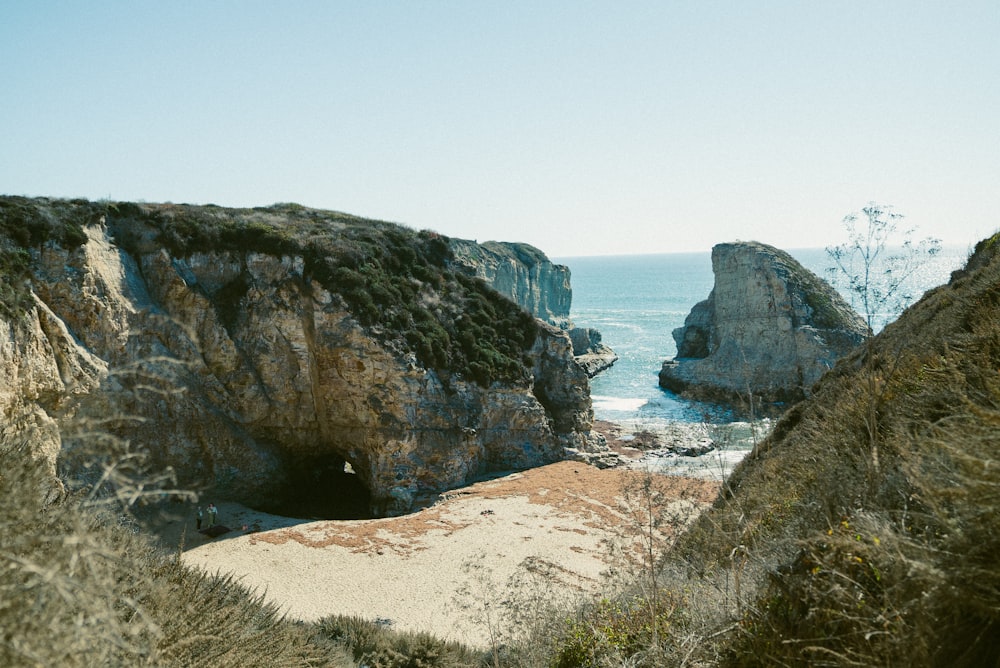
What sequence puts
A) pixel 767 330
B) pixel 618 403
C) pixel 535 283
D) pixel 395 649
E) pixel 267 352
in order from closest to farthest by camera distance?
pixel 395 649 < pixel 267 352 < pixel 767 330 < pixel 618 403 < pixel 535 283

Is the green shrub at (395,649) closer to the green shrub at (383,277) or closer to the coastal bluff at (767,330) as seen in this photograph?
the green shrub at (383,277)

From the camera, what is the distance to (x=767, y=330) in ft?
153

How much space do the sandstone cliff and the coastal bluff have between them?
883 inches

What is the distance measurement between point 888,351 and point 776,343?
3639 cm

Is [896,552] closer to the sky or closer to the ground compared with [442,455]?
closer to the sky

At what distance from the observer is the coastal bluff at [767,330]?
4369cm

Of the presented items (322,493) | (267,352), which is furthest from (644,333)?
(267,352)

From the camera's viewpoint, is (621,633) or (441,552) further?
(441,552)

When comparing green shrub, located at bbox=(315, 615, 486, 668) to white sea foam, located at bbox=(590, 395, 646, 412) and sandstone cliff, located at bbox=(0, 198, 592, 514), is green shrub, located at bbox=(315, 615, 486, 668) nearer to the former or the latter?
sandstone cliff, located at bbox=(0, 198, 592, 514)

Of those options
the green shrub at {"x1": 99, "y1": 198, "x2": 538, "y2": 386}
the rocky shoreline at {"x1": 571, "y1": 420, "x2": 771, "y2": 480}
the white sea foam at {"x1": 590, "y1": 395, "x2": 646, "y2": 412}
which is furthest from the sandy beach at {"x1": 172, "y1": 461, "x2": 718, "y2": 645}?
the white sea foam at {"x1": 590, "y1": 395, "x2": 646, "y2": 412}

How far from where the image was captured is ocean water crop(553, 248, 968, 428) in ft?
131

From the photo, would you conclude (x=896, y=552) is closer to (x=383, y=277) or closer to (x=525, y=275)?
(x=383, y=277)

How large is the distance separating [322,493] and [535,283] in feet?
178

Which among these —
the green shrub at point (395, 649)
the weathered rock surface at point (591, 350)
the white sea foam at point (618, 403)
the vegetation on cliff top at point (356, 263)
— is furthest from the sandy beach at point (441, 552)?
the weathered rock surface at point (591, 350)
